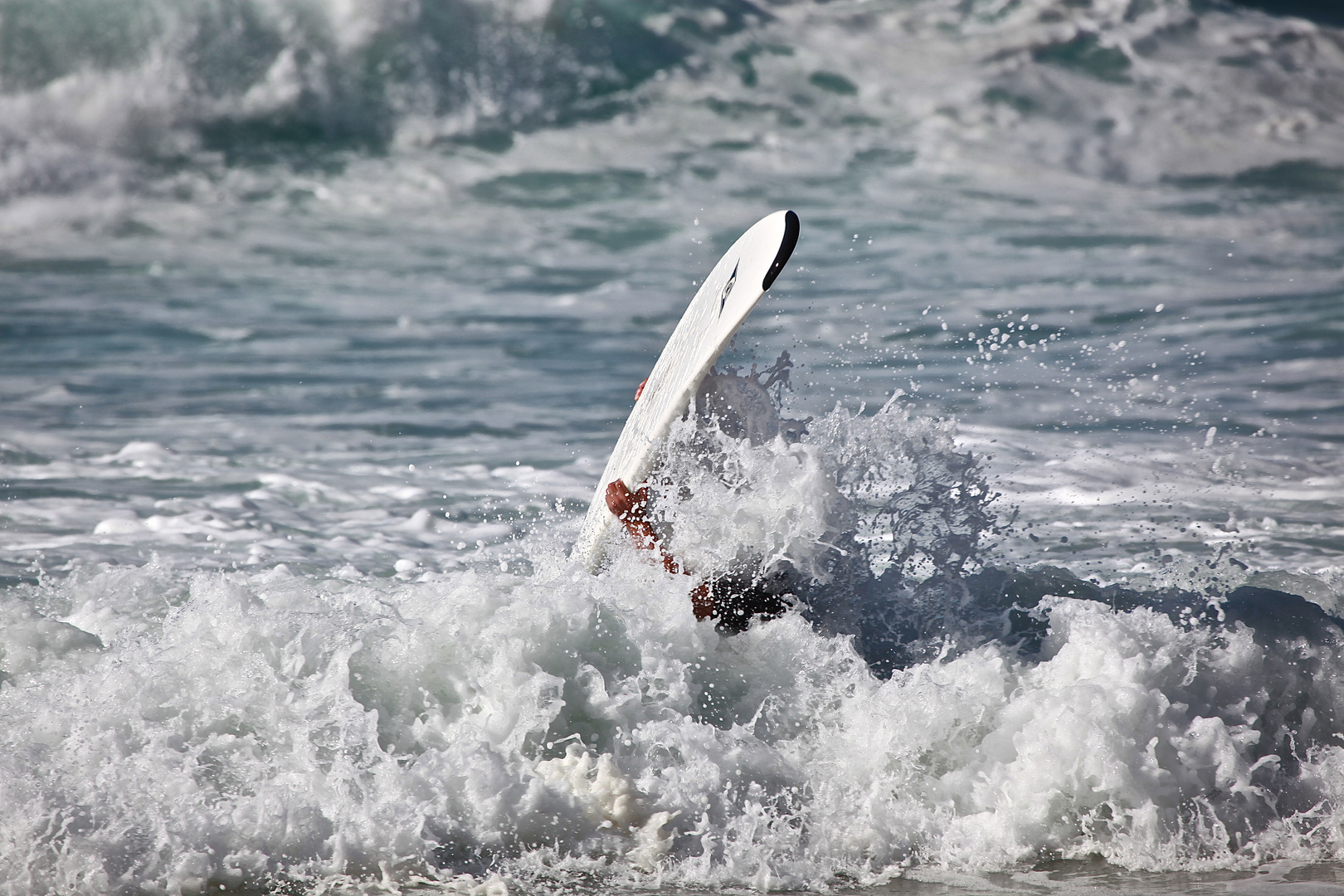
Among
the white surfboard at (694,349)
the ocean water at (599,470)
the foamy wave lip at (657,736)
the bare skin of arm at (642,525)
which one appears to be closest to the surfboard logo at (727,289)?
the white surfboard at (694,349)

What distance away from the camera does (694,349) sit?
343 centimetres

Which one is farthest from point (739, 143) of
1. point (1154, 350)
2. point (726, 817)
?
point (726, 817)

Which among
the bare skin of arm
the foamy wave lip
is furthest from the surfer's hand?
the foamy wave lip

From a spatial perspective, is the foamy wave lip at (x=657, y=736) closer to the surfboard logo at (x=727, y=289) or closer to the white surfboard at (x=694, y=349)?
the white surfboard at (x=694, y=349)

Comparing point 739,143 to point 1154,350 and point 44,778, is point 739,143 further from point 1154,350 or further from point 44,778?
point 44,778

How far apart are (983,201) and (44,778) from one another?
1373 centimetres

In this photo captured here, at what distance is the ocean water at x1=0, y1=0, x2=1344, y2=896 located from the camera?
2.93 meters

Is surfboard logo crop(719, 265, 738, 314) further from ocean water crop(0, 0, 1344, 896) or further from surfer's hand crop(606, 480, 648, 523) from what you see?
surfer's hand crop(606, 480, 648, 523)

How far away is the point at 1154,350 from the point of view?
347 inches

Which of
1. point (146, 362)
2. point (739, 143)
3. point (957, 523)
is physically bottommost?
point (146, 362)

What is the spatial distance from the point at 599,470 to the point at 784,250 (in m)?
3.35

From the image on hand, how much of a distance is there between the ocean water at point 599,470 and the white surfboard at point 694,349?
95 millimetres

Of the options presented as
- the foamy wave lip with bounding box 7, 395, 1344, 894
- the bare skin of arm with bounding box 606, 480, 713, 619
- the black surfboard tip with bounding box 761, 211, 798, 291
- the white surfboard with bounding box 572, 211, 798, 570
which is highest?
the black surfboard tip with bounding box 761, 211, 798, 291

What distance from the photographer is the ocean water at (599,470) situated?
2934mm
